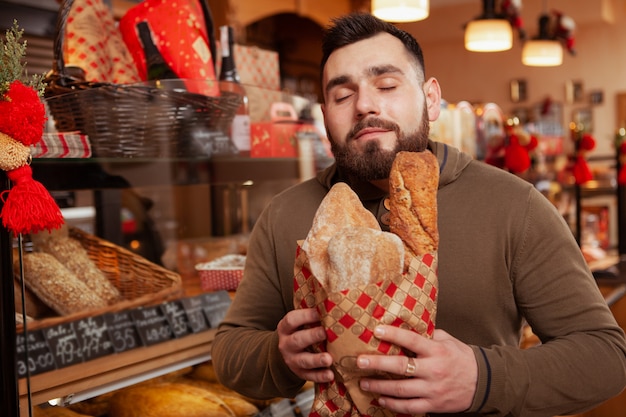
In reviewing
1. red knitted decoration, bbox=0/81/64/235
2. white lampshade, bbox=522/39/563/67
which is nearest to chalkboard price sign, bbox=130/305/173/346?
red knitted decoration, bbox=0/81/64/235

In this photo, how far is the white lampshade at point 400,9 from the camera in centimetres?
336

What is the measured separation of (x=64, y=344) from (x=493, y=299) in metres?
0.89

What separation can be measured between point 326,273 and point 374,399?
203 millimetres

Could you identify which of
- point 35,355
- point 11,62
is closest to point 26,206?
point 11,62

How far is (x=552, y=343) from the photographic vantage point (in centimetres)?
121

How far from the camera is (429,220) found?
1.05 meters

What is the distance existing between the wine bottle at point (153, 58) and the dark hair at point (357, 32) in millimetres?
542

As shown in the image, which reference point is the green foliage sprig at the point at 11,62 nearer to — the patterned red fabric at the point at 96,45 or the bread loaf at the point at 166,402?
the patterned red fabric at the point at 96,45

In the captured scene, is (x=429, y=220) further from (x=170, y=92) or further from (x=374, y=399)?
(x=170, y=92)

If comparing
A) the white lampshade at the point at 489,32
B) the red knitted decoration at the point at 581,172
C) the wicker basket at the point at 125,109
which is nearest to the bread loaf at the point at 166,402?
the wicker basket at the point at 125,109

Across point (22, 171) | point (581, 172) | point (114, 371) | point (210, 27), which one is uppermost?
point (210, 27)

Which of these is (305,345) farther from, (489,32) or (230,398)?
(489,32)

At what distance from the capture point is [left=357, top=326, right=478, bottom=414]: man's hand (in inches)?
36.9

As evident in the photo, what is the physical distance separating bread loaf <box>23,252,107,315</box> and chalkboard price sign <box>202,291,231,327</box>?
0.85 ft
